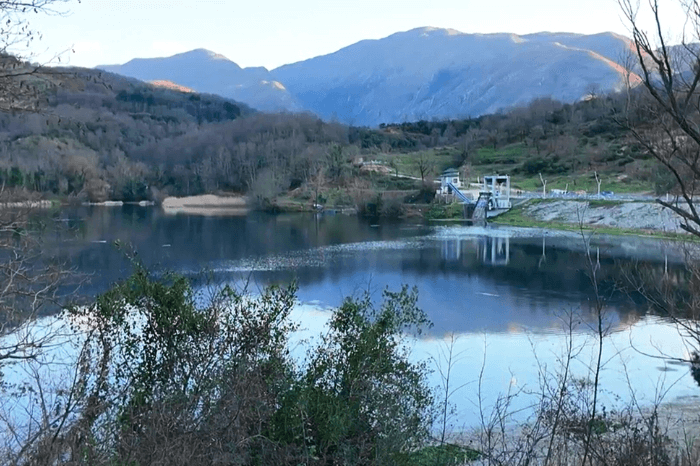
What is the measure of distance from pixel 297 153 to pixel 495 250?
4117 cm

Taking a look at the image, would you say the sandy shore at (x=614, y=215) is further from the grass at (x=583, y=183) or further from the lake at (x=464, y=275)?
the grass at (x=583, y=183)

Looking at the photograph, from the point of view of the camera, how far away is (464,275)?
65.9 ft

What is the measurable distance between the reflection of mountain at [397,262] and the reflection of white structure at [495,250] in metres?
0.04

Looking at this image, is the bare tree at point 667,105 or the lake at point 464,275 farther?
the lake at point 464,275

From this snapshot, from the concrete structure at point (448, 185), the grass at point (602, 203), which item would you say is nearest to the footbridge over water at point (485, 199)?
the concrete structure at point (448, 185)

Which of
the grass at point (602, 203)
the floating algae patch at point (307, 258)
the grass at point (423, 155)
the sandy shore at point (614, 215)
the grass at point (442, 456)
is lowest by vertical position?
the grass at point (442, 456)

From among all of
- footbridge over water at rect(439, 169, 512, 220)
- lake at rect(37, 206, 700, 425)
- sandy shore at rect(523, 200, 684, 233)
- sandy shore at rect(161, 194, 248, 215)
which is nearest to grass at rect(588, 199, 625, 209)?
sandy shore at rect(523, 200, 684, 233)

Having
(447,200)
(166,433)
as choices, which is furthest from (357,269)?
(447,200)

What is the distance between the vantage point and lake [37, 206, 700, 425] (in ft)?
36.0

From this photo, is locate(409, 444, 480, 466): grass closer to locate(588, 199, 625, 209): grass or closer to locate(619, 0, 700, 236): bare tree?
locate(619, 0, 700, 236): bare tree

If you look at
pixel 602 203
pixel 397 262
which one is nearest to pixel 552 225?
pixel 602 203

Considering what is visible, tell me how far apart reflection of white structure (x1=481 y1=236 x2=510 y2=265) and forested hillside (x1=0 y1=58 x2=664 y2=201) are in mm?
7474

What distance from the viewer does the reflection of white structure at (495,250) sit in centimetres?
2330

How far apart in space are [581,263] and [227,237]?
1478 cm
